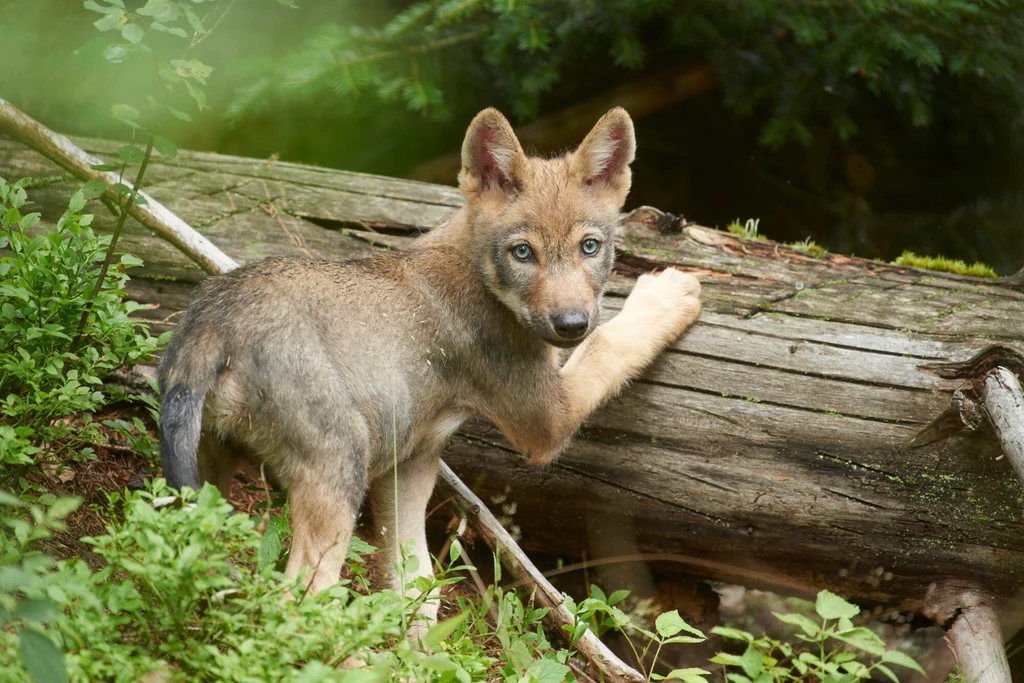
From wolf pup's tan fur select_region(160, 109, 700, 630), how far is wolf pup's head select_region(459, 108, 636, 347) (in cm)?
1

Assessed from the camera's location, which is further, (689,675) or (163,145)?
(163,145)

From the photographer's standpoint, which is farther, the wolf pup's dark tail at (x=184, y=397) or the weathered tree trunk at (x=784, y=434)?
the weathered tree trunk at (x=784, y=434)

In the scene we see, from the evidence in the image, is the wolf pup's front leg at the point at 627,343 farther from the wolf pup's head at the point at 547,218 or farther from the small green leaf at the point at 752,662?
the small green leaf at the point at 752,662

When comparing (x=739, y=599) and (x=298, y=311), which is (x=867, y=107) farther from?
(x=298, y=311)

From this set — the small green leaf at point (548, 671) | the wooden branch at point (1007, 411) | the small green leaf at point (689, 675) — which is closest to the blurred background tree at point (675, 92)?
the wooden branch at point (1007, 411)

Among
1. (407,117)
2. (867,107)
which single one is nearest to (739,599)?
(867,107)

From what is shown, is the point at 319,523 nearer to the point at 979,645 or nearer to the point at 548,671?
the point at 548,671

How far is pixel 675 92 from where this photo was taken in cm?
840

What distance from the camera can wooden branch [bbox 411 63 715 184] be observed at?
838 centimetres

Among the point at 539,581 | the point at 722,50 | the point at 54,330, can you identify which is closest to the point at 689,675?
the point at 539,581

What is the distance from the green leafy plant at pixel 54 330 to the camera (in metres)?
3.79

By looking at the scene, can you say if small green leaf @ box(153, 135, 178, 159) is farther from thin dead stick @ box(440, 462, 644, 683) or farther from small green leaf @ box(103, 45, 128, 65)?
thin dead stick @ box(440, 462, 644, 683)

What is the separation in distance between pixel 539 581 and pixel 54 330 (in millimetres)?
2564

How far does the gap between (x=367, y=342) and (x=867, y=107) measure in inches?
235
